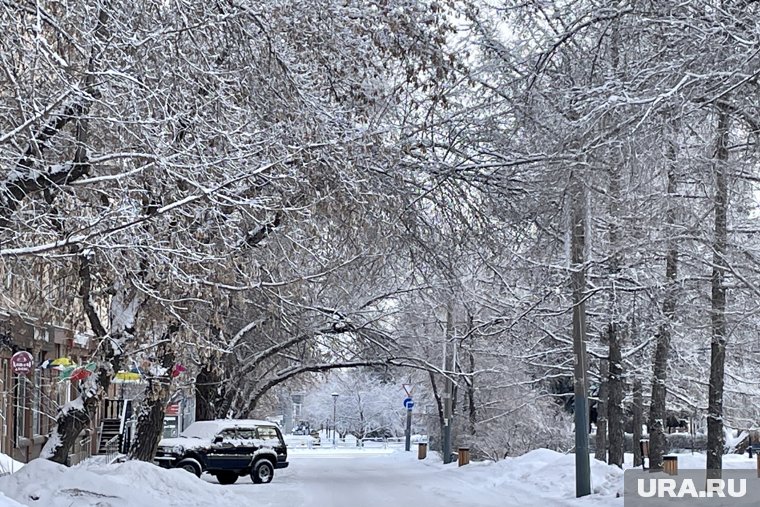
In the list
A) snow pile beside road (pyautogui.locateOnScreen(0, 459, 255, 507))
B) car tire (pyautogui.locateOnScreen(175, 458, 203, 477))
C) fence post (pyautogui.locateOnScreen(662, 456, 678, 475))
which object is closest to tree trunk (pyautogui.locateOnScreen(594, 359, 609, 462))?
fence post (pyautogui.locateOnScreen(662, 456, 678, 475))

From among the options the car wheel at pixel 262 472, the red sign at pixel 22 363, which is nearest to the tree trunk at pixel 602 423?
the car wheel at pixel 262 472

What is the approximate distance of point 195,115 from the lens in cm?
1157

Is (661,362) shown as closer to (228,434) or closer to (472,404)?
(228,434)

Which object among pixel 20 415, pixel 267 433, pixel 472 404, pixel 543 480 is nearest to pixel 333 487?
pixel 267 433

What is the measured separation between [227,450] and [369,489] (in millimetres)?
4410

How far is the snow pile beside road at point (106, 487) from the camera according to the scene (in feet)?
53.6

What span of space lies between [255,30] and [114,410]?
143ft

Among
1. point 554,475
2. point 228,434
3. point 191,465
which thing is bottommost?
point 191,465

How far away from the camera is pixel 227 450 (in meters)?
30.3

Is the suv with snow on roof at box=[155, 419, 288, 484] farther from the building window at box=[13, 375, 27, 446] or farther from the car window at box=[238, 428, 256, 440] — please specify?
the building window at box=[13, 375, 27, 446]

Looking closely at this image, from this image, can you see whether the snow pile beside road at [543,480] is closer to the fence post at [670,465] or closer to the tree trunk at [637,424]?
the fence post at [670,465]

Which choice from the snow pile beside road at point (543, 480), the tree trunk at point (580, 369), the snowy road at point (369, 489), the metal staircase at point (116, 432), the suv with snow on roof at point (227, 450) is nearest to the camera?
the tree trunk at point (580, 369)

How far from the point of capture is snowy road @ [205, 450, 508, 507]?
76.4 feet

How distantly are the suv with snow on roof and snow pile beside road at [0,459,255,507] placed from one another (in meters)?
8.38
